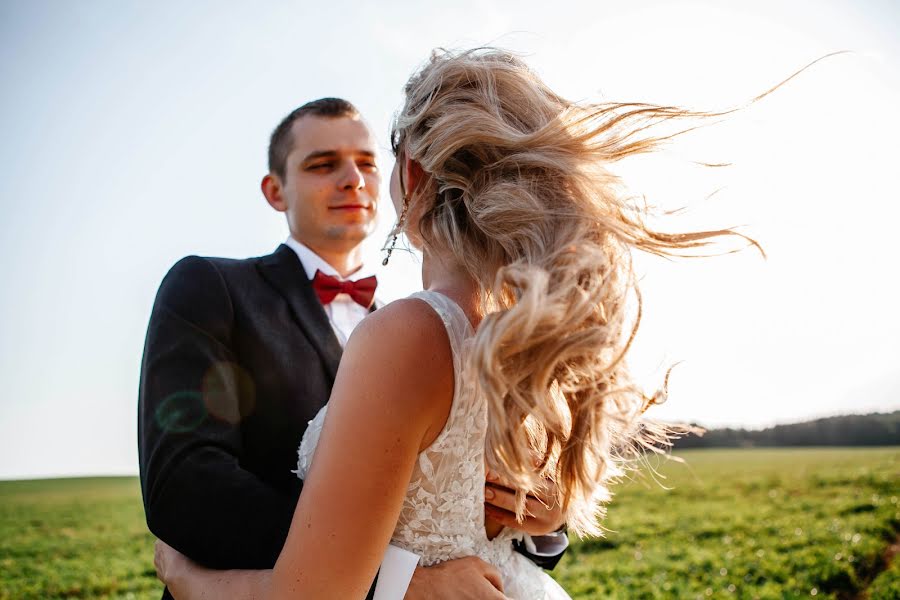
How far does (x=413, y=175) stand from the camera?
2.36 metres

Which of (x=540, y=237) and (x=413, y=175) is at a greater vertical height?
(x=413, y=175)

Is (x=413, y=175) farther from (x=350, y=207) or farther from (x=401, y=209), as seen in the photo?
(x=350, y=207)

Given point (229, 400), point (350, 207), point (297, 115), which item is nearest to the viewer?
point (229, 400)

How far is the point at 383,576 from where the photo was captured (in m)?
2.07

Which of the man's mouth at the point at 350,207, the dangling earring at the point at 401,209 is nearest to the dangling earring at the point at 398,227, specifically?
the dangling earring at the point at 401,209

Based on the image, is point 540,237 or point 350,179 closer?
point 540,237

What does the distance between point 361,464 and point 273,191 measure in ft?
9.91

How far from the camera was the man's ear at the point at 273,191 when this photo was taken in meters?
4.29

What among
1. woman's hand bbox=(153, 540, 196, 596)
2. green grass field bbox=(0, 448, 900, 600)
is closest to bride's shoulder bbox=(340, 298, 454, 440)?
woman's hand bbox=(153, 540, 196, 596)

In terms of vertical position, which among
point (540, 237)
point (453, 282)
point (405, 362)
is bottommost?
point (405, 362)

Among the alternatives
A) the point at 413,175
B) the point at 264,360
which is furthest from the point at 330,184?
the point at 413,175

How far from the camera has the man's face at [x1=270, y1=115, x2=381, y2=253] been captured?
13.2ft

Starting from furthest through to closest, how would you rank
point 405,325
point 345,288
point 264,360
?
point 345,288 → point 264,360 → point 405,325

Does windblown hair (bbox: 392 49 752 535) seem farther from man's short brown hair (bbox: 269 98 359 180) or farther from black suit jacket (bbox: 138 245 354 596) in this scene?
man's short brown hair (bbox: 269 98 359 180)
